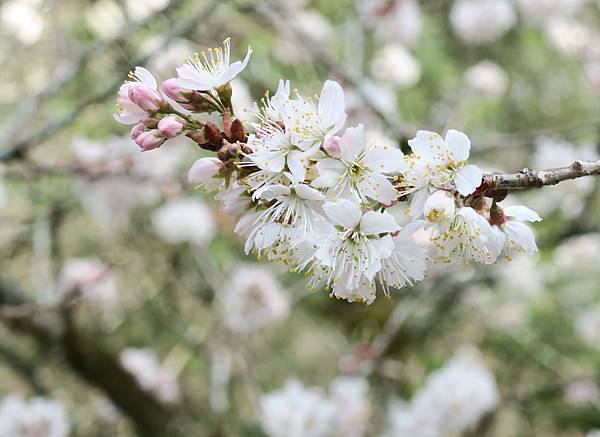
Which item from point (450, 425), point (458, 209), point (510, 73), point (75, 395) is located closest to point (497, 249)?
point (458, 209)

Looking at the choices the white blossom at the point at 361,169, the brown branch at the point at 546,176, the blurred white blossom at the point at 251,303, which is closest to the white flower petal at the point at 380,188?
the white blossom at the point at 361,169

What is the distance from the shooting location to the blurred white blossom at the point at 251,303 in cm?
223

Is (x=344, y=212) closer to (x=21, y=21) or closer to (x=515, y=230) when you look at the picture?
(x=515, y=230)

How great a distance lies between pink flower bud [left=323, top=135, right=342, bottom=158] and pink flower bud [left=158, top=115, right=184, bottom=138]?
0.51ft

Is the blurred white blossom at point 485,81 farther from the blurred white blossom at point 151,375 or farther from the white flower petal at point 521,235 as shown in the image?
the white flower petal at point 521,235

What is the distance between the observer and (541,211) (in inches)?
92.3

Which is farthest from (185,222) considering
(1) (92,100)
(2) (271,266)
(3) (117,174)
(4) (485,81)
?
(4) (485,81)

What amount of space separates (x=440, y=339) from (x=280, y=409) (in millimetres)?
1436

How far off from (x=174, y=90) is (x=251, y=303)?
1568 mm

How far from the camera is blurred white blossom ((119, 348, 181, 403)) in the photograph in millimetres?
2275

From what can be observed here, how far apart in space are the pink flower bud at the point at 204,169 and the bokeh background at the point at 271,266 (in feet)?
2.47

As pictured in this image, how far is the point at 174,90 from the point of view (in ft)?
2.37

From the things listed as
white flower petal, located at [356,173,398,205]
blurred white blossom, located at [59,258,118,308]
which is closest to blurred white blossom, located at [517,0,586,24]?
blurred white blossom, located at [59,258,118,308]

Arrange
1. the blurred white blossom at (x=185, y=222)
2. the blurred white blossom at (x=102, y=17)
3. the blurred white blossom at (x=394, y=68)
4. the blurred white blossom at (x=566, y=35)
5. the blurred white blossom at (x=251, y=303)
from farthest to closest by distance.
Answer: the blurred white blossom at (x=566, y=35), the blurred white blossom at (x=394, y=68), the blurred white blossom at (x=102, y=17), the blurred white blossom at (x=185, y=222), the blurred white blossom at (x=251, y=303)
